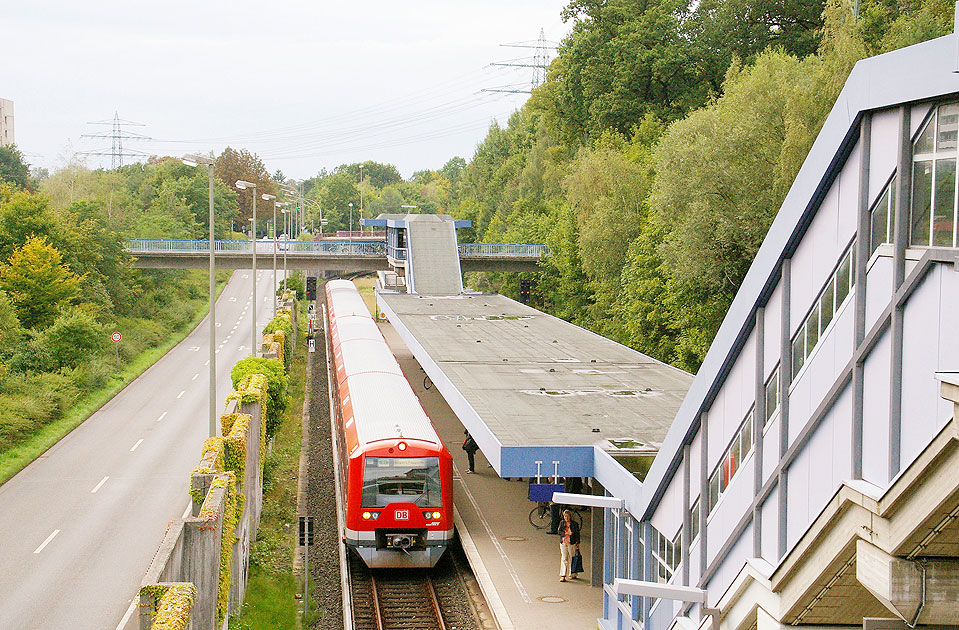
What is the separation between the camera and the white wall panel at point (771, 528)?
9743 mm

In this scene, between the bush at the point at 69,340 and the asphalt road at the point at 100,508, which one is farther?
the bush at the point at 69,340

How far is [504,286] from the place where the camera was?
7169 centimetres

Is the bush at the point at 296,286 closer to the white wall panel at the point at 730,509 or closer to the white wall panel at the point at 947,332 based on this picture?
the white wall panel at the point at 730,509

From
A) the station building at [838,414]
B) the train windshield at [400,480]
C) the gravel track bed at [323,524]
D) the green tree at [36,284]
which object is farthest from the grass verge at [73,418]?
the station building at [838,414]

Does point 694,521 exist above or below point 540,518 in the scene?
above

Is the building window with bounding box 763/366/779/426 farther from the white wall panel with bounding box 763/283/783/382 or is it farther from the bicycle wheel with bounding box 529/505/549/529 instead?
the bicycle wheel with bounding box 529/505/549/529

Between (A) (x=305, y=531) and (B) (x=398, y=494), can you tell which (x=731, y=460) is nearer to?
(B) (x=398, y=494)

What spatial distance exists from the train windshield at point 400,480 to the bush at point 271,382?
11.0 metres

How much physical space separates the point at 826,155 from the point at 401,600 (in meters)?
12.4

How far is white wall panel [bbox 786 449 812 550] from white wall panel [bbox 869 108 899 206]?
8.43 feet

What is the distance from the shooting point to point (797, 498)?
365 inches

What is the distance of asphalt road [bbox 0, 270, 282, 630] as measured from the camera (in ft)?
57.9

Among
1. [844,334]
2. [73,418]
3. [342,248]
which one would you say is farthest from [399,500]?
[342,248]

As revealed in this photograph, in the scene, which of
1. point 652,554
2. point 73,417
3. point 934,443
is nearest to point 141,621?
point 652,554
